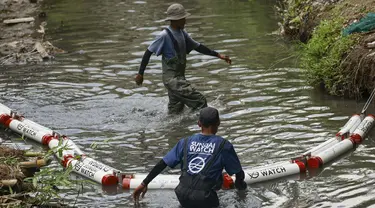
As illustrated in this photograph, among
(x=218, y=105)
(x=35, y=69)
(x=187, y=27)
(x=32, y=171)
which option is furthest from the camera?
(x=187, y=27)

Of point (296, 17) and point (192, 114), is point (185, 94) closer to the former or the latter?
point (192, 114)

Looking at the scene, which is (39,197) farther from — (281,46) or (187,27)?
(187,27)

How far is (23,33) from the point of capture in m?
20.2

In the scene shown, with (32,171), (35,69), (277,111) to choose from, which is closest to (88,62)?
(35,69)

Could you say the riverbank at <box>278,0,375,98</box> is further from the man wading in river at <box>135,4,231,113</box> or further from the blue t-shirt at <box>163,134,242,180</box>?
the blue t-shirt at <box>163,134,242,180</box>

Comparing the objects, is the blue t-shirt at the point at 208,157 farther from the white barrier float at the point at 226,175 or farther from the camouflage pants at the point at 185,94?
the camouflage pants at the point at 185,94

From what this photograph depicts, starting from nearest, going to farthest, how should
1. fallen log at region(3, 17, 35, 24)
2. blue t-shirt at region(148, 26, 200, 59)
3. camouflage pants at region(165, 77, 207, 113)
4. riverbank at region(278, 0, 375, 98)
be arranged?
1. blue t-shirt at region(148, 26, 200, 59)
2. camouflage pants at region(165, 77, 207, 113)
3. riverbank at region(278, 0, 375, 98)
4. fallen log at region(3, 17, 35, 24)

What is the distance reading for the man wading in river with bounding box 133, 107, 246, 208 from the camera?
7.89 metres

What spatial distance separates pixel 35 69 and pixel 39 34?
3697mm

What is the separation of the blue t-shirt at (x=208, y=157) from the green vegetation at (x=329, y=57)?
17.0ft

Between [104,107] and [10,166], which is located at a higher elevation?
[10,166]

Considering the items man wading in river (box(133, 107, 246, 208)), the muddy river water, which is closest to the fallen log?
the muddy river water

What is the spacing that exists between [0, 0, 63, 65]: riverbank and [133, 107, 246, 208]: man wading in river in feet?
32.0

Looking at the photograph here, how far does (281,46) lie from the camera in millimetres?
17031
